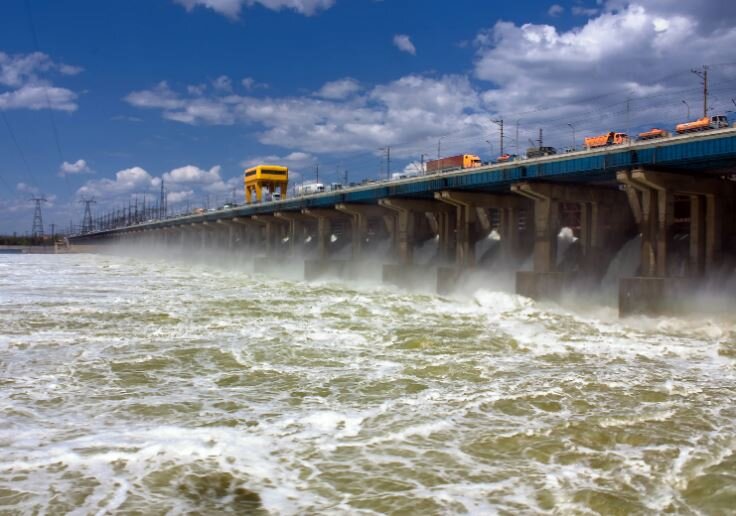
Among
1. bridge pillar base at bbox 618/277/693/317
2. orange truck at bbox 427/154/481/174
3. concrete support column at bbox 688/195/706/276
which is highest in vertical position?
orange truck at bbox 427/154/481/174

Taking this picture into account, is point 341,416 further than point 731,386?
No

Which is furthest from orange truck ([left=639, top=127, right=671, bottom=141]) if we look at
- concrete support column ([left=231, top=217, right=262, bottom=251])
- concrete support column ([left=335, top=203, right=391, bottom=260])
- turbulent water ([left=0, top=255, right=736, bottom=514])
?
concrete support column ([left=231, top=217, right=262, bottom=251])

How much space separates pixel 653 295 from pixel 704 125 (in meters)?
8.04

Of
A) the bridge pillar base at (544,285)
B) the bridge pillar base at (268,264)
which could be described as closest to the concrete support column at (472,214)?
the bridge pillar base at (544,285)

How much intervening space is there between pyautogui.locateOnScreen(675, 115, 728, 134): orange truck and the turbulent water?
1114cm

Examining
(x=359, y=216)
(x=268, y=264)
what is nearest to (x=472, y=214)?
(x=359, y=216)

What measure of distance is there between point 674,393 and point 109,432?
1093 centimetres

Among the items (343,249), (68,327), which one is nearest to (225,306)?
(68,327)

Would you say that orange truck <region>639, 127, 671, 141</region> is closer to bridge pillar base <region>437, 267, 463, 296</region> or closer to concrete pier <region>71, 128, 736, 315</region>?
concrete pier <region>71, 128, 736, 315</region>

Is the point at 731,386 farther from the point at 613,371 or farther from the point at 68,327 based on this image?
the point at 68,327

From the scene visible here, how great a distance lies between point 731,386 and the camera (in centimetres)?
1412

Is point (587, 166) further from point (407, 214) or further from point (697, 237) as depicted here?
point (407, 214)

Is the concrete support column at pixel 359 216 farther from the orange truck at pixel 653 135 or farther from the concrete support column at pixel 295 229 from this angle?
the orange truck at pixel 653 135

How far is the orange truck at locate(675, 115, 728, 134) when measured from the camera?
27.0 metres
